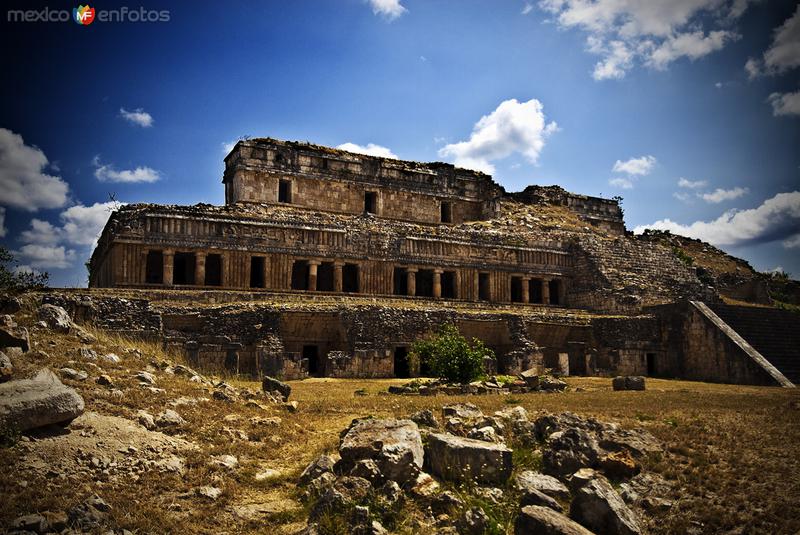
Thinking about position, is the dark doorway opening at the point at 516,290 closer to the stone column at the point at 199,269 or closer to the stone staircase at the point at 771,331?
the stone staircase at the point at 771,331

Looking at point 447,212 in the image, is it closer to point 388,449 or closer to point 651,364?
point 651,364

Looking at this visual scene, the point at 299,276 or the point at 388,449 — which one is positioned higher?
the point at 299,276

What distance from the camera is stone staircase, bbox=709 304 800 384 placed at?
24.1 meters

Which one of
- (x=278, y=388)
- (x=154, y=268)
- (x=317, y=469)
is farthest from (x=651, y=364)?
(x=154, y=268)

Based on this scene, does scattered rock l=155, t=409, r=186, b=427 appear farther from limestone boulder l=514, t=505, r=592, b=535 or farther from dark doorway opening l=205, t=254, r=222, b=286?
dark doorway opening l=205, t=254, r=222, b=286

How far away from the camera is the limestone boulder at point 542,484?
9.09m

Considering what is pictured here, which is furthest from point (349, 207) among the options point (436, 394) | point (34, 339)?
point (34, 339)

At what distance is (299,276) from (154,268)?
6.78 meters

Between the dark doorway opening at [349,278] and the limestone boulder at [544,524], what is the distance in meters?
23.5

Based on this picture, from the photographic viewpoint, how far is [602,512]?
819 cm

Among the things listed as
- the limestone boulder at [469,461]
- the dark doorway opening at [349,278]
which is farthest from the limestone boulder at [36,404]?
the dark doorway opening at [349,278]

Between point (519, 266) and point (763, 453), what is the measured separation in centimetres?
2273

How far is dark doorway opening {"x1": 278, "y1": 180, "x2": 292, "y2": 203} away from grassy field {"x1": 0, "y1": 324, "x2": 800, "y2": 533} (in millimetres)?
21021

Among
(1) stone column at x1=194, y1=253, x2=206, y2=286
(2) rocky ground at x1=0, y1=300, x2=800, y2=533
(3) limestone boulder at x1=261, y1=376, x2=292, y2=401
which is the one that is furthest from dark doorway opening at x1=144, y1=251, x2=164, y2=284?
(2) rocky ground at x1=0, y1=300, x2=800, y2=533
